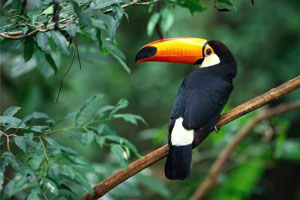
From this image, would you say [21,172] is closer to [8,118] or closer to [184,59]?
[8,118]

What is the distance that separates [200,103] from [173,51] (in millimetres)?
373

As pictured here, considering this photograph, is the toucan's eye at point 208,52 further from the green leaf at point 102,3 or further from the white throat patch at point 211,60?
the green leaf at point 102,3

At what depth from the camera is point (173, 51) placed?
113 inches

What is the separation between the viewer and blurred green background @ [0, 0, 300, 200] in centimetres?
391

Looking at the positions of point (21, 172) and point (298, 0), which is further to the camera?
point (298, 0)

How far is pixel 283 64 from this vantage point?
4.99m

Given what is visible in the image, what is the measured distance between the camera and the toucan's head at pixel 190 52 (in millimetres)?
2807

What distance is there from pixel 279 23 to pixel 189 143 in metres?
3.05

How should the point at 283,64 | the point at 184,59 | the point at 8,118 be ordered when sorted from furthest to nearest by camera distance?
the point at 283,64 → the point at 184,59 → the point at 8,118

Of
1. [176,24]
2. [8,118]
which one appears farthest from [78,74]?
[8,118]

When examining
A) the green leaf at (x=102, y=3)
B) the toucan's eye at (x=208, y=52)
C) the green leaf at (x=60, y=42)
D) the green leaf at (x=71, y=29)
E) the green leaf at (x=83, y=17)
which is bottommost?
the toucan's eye at (x=208, y=52)

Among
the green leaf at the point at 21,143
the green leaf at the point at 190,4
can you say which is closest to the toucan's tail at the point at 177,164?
the green leaf at the point at 190,4

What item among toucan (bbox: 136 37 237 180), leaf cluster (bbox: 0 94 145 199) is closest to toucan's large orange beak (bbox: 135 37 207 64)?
toucan (bbox: 136 37 237 180)

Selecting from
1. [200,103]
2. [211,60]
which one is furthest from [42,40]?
[211,60]
